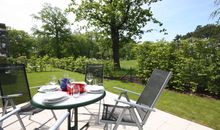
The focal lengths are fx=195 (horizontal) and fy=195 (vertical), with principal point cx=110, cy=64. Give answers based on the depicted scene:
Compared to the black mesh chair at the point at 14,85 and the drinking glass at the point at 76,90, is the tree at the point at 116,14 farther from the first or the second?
the drinking glass at the point at 76,90

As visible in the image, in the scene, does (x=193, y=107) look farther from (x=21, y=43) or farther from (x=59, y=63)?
(x=21, y=43)

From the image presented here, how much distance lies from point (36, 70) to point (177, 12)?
34.3 ft

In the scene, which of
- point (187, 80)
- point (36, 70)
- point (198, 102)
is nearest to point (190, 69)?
point (187, 80)

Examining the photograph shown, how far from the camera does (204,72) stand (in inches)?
241

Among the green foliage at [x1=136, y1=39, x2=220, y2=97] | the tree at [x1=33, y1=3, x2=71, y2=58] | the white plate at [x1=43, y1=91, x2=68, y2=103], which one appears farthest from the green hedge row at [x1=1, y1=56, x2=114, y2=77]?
the tree at [x1=33, y1=3, x2=71, y2=58]

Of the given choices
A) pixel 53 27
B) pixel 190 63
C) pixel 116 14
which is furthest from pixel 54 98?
pixel 53 27

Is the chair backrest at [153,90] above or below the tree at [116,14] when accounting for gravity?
below

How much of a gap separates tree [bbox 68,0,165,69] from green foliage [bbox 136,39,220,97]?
6.36 meters

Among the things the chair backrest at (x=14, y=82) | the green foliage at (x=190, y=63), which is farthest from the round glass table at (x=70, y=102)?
the green foliage at (x=190, y=63)

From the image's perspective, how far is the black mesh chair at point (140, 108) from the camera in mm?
2641

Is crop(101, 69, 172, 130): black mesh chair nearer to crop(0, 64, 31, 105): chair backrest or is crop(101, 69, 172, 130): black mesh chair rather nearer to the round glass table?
the round glass table

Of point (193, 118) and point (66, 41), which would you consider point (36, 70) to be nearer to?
point (193, 118)

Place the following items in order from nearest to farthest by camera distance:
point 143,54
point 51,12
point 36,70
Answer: point 143,54, point 36,70, point 51,12

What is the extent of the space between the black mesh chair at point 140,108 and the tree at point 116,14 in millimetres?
10559
